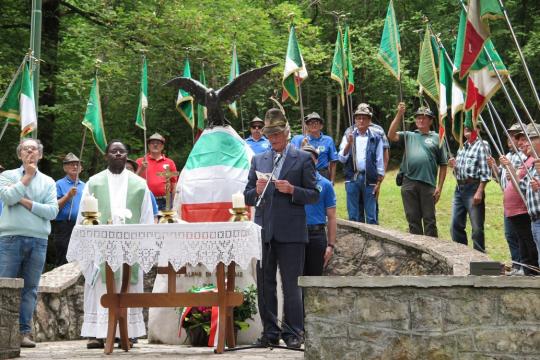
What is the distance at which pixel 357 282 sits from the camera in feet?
25.4

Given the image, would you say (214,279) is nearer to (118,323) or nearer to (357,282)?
(118,323)

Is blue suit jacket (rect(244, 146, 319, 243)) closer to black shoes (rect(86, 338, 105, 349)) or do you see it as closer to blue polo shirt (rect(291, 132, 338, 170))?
black shoes (rect(86, 338, 105, 349))

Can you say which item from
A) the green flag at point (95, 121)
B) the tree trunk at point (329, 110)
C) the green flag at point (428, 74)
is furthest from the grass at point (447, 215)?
the tree trunk at point (329, 110)

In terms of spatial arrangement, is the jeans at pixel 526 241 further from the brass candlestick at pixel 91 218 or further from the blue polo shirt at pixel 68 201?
the blue polo shirt at pixel 68 201

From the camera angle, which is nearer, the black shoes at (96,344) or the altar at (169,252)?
the altar at (169,252)

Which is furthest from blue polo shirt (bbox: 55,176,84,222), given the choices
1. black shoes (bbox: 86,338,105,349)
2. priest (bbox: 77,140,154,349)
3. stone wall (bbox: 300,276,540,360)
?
stone wall (bbox: 300,276,540,360)

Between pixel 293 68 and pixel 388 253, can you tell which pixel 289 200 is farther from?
pixel 293 68

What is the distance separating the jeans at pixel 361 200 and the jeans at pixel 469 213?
1.16 m

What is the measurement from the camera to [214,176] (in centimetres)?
1107

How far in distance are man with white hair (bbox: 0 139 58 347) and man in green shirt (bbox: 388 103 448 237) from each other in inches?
191

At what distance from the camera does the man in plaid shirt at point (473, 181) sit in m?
12.7

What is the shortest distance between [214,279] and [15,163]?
1234 cm

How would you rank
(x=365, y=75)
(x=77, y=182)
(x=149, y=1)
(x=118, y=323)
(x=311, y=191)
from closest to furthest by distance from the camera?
(x=311, y=191), (x=118, y=323), (x=77, y=182), (x=149, y=1), (x=365, y=75)

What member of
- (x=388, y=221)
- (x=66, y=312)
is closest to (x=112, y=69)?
(x=388, y=221)
